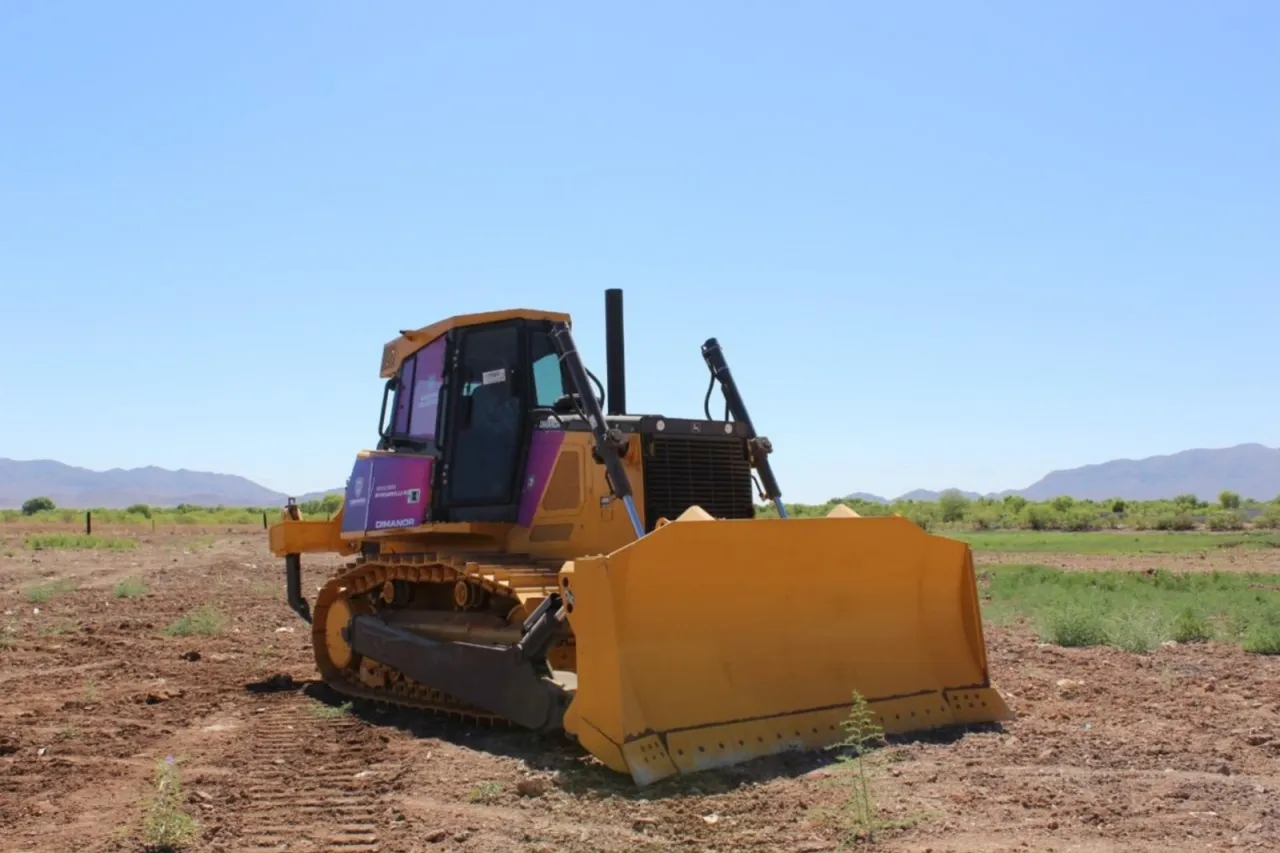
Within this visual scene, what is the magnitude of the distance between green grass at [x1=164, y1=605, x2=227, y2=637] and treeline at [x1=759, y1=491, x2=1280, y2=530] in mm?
34721

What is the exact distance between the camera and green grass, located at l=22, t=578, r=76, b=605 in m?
19.3

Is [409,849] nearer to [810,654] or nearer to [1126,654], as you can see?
[810,654]

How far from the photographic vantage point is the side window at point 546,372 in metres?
9.44

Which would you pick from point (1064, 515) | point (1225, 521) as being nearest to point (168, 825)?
point (1225, 521)

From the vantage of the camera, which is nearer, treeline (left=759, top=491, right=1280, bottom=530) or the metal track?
the metal track

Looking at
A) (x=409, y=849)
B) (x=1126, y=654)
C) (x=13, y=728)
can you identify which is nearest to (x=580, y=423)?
(x=409, y=849)

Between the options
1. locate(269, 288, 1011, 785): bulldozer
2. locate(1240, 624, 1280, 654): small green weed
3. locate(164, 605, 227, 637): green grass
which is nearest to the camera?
locate(269, 288, 1011, 785): bulldozer

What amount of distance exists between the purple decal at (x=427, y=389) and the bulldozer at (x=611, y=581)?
0.02 metres

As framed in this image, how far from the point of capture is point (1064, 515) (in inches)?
2504

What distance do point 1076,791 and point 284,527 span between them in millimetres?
8434

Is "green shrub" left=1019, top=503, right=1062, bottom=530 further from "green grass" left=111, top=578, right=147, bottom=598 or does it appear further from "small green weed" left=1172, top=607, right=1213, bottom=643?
"small green weed" left=1172, top=607, right=1213, bottom=643

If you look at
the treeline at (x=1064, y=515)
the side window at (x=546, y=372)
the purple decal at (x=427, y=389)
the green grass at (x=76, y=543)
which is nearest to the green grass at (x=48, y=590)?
the purple decal at (x=427, y=389)

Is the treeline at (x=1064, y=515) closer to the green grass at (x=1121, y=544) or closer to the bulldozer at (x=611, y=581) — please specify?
the green grass at (x=1121, y=544)

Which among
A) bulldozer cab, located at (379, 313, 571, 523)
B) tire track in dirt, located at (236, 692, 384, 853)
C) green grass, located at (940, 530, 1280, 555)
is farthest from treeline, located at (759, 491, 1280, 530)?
tire track in dirt, located at (236, 692, 384, 853)
